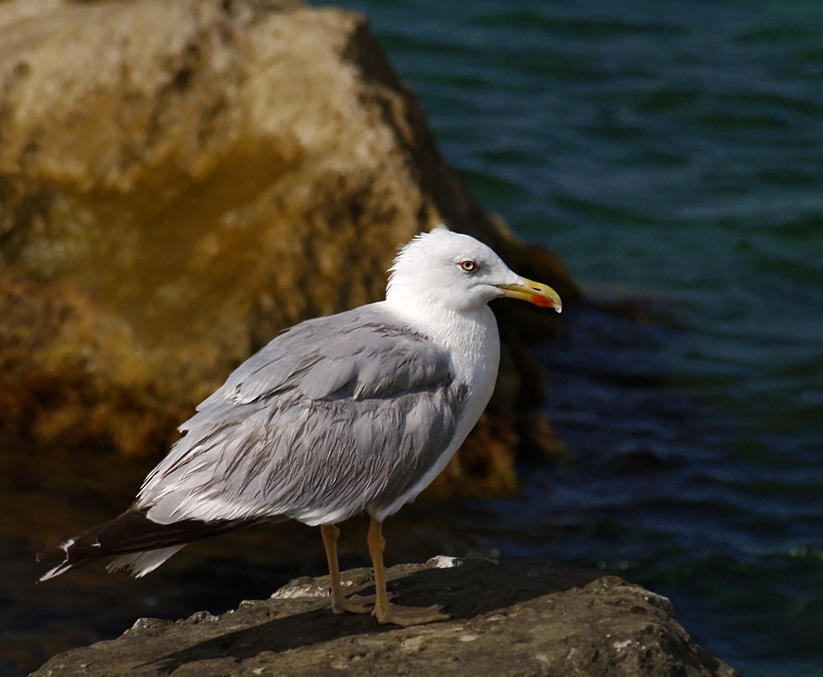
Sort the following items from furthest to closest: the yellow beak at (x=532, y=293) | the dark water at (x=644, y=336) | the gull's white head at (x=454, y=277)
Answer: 1. the dark water at (x=644, y=336)
2. the yellow beak at (x=532, y=293)
3. the gull's white head at (x=454, y=277)

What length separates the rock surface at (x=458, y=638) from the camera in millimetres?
4773

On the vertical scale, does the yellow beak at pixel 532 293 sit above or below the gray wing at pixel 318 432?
above

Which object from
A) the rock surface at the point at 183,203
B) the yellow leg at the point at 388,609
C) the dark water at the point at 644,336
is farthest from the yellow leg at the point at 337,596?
the rock surface at the point at 183,203

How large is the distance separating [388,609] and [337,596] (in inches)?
12.0

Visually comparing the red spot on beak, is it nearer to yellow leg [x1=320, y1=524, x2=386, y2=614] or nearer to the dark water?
yellow leg [x1=320, y1=524, x2=386, y2=614]

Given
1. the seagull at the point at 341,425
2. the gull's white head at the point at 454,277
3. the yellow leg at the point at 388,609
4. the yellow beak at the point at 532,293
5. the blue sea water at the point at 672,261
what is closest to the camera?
the seagull at the point at 341,425

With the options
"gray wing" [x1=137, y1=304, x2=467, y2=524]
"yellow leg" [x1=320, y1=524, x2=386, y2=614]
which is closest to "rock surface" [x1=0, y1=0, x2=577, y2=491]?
"yellow leg" [x1=320, y1=524, x2=386, y2=614]

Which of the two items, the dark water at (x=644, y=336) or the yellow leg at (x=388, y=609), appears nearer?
the yellow leg at (x=388, y=609)

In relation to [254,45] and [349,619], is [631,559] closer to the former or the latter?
[349,619]

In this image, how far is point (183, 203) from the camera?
9.22 m

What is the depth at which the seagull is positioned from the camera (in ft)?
16.0

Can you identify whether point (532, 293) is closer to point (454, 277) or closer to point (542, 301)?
point (542, 301)

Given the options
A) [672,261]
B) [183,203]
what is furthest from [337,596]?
[672,261]

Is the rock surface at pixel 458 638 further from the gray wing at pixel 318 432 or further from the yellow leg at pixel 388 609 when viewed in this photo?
the gray wing at pixel 318 432
